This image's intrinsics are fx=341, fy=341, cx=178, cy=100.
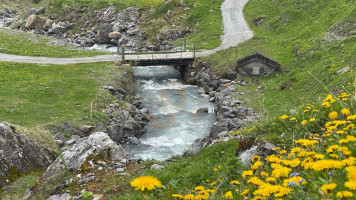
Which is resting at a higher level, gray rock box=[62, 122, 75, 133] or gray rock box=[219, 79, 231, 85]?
gray rock box=[219, 79, 231, 85]

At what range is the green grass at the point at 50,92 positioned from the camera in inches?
793

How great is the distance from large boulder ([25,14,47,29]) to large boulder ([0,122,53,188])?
55787 mm

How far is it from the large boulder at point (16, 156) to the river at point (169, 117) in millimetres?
Answer: 5530

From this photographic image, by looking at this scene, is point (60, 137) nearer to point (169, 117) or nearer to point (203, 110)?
point (169, 117)

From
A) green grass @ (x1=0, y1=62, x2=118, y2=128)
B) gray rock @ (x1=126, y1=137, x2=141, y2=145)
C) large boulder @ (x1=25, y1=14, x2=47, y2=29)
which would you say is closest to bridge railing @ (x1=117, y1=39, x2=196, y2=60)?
green grass @ (x1=0, y1=62, x2=118, y2=128)

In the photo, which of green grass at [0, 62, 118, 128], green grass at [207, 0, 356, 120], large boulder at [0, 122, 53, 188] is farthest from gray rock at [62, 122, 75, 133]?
green grass at [207, 0, 356, 120]

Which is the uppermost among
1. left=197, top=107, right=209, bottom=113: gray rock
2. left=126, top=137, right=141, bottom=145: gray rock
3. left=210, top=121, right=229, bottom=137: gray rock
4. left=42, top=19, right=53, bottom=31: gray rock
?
left=42, top=19, right=53, bottom=31: gray rock

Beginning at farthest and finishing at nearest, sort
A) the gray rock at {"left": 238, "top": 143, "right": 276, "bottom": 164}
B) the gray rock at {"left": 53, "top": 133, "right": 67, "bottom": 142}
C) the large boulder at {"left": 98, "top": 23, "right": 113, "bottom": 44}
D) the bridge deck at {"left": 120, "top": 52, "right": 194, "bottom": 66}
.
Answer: the large boulder at {"left": 98, "top": 23, "right": 113, "bottom": 44}, the bridge deck at {"left": 120, "top": 52, "right": 194, "bottom": 66}, the gray rock at {"left": 53, "top": 133, "right": 67, "bottom": 142}, the gray rock at {"left": 238, "top": 143, "right": 276, "bottom": 164}

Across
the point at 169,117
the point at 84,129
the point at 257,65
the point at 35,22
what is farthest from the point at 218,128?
the point at 35,22

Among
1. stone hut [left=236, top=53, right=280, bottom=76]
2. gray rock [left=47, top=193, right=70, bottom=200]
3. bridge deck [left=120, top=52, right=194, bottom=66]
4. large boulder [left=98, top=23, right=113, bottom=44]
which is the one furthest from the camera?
large boulder [left=98, top=23, right=113, bottom=44]

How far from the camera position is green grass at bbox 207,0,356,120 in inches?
874

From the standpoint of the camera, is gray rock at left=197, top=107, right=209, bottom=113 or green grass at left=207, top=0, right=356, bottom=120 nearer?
green grass at left=207, top=0, right=356, bottom=120

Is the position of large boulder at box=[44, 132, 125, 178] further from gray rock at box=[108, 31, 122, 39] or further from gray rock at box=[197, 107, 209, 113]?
gray rock at box=[108, 31, 122, 39]

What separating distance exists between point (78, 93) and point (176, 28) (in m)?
29.5
